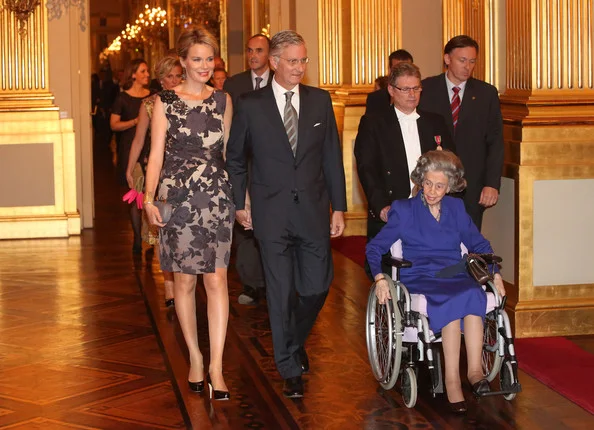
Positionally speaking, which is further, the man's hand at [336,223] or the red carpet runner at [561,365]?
the man's hand at [336,223]

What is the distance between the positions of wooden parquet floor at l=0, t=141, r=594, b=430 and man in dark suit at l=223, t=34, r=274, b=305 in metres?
0.24

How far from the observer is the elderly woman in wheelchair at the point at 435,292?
511 centimetres

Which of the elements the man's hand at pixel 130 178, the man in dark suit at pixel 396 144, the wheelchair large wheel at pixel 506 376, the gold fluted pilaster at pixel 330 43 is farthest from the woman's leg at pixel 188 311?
the gold fluted pilaster at pixel 330 43

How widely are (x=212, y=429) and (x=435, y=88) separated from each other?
9.02ft

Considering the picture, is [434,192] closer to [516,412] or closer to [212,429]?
[516,412]

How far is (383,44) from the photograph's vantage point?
11.3 m

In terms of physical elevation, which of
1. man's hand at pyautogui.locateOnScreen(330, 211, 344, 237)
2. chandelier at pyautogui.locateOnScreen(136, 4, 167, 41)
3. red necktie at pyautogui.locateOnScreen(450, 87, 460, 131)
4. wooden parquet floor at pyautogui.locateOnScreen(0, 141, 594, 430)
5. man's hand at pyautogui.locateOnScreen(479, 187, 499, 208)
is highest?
chandelier at pyautogui.locateOnScreen(136, 4, 167, 41)

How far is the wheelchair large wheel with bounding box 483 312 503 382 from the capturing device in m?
5.18

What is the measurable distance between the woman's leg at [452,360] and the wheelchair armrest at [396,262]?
14.1 inches

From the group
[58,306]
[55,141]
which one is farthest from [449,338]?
[55,141]

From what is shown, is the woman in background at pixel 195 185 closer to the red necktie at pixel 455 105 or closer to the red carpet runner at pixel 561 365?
the red carpet runner at pixel 561 365

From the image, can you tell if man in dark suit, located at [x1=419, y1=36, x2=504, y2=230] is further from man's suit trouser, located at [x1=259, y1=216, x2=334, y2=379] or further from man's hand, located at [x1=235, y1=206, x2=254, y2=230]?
man's hand, located at [x1=235, y1=206, x2=254, y2=230]

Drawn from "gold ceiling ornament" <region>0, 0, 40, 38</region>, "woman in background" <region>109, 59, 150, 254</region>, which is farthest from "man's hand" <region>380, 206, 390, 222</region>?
"gold ceiling ornament" <region>0, 0, 40, 38</region>

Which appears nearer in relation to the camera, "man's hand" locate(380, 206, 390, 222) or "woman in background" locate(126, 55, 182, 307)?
"man's hand" locate(380, 206, 390, 222)
